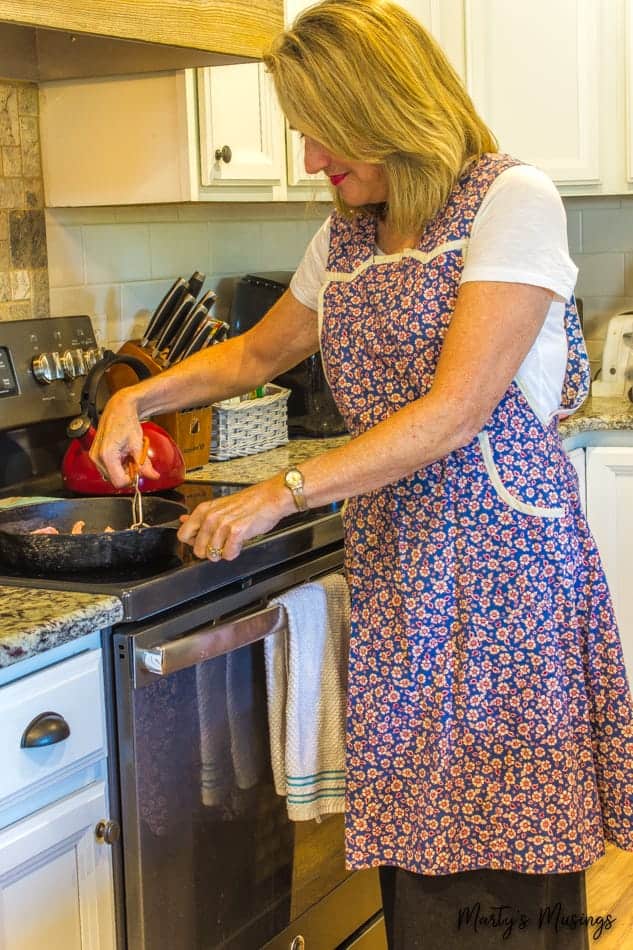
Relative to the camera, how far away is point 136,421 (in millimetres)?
1955

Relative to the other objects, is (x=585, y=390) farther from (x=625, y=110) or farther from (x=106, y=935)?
(x=625, y=110)

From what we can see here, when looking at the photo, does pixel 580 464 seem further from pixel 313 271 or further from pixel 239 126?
pixel 313 271

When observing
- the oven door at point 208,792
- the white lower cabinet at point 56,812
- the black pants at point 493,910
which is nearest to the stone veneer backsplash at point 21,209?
the oven door at point 208,792

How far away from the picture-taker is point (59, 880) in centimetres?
164

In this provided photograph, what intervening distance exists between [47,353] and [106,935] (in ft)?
3.50

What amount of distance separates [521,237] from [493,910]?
3.02ft

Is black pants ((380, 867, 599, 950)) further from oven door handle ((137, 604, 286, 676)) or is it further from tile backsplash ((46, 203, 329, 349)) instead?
tile backsplash ((46, 203, 329, 349))

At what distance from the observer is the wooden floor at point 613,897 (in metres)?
2.54

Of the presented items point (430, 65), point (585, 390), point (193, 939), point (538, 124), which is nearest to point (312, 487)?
point (585, 390)

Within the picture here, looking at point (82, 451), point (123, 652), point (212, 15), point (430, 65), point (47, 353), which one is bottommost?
point (123, 652)

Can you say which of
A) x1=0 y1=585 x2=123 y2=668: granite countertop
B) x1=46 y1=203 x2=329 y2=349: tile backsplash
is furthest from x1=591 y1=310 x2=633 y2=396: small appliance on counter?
x1=0 y1=585 x2=123 y2=668: granite countertop

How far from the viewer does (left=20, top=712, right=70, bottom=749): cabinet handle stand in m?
1.54

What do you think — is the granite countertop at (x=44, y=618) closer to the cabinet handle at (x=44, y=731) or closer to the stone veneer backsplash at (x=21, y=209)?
the cabinet handle at (x=44, y=731)

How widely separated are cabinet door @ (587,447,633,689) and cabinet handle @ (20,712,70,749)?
5.64ft
